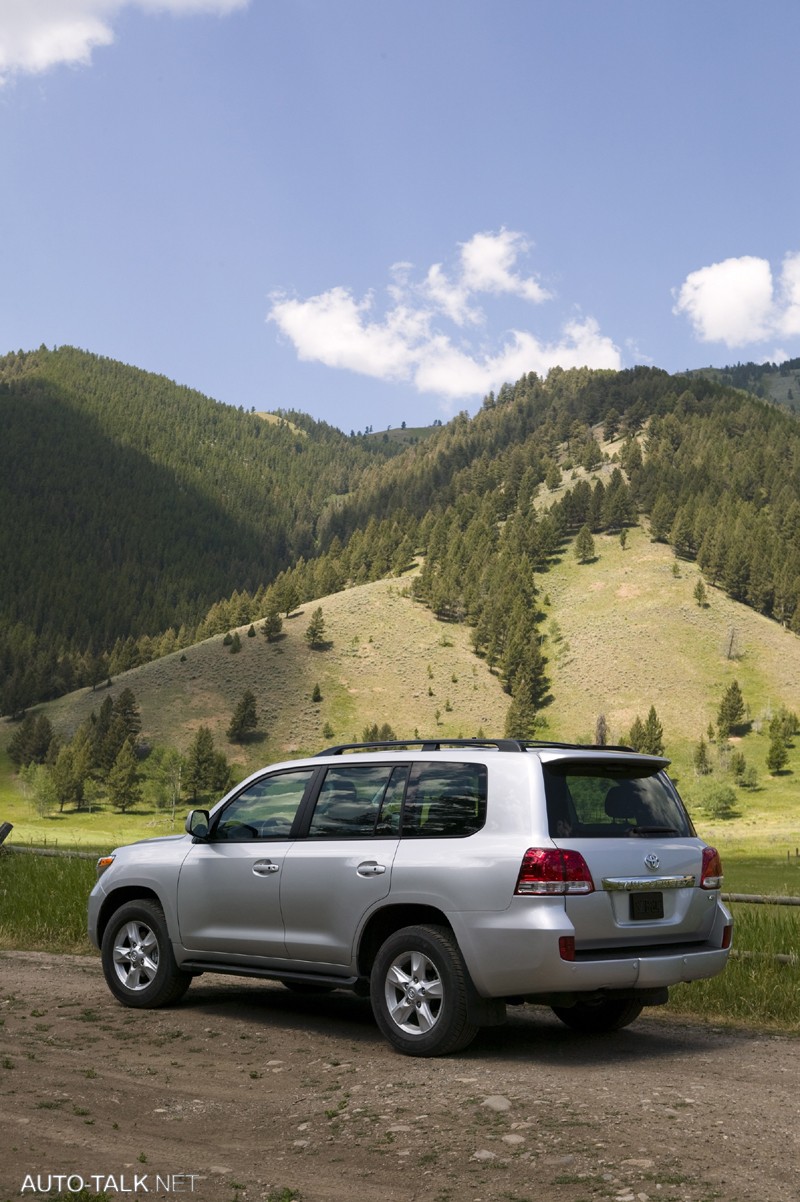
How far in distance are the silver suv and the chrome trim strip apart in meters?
0.01

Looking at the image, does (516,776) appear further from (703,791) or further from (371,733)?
(371,733)

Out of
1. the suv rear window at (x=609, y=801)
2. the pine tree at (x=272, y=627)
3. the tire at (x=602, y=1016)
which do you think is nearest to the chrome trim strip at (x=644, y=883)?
the suv rear window at (x=609, y=801)

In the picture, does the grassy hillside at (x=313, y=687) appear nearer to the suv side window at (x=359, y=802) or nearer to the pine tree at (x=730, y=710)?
the pine tree at (x=730, y=710)

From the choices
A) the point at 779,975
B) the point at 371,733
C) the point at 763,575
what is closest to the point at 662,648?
the point at 763,575

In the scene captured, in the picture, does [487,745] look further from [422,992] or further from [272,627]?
[272,627]

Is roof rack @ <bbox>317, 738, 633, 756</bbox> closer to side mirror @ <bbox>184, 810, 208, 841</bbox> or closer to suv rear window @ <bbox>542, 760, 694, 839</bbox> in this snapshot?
suv rear window @ <bbox>542, 760, 694, 839</bbox>

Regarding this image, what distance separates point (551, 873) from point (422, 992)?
4.11ft

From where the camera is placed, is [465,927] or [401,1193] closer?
[401,1193]

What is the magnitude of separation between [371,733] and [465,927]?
11501cm

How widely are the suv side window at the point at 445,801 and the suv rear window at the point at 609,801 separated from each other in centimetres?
51

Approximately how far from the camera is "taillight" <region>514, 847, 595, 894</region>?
744 cm

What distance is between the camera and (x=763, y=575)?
14988cm

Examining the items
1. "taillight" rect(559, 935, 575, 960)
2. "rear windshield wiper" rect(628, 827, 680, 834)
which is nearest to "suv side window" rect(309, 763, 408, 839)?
"taillight" rect(559, 935, 575, 960)

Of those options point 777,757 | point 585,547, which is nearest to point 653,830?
point 777,757
